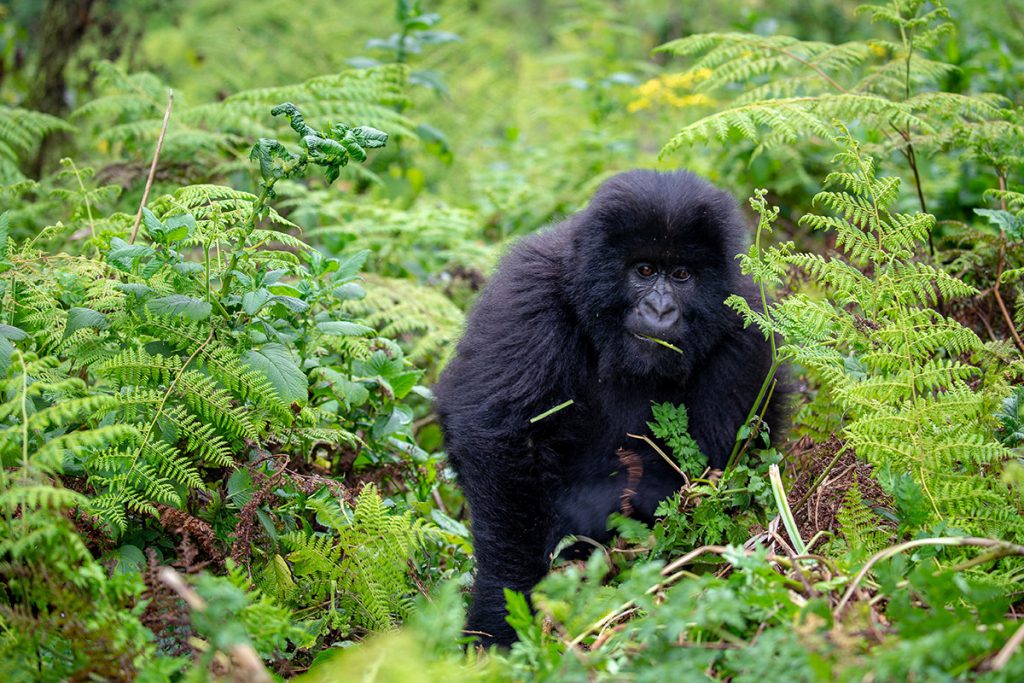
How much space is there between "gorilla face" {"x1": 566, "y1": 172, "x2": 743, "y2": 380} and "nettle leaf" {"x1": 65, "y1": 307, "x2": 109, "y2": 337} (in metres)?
1.79

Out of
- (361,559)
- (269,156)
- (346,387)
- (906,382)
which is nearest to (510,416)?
(346,387)

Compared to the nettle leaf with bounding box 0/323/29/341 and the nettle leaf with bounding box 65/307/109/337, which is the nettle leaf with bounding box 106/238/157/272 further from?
the nettle leaf with bounding box 0/323/29/341

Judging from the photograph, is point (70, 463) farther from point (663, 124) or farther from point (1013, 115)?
point (663, 124)

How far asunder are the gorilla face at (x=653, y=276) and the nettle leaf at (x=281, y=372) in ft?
4.16

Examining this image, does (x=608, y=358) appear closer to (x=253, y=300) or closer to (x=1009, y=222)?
(x=253, y=300)

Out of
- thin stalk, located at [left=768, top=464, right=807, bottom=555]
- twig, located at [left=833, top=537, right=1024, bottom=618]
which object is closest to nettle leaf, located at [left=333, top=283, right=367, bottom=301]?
thin stalk, located at [left=768, top=464, right=807, bottom=555]

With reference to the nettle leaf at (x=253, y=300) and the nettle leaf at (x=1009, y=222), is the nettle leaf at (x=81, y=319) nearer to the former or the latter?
the nettle leaf at (x=253, y=300)

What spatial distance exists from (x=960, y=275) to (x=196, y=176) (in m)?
3.98

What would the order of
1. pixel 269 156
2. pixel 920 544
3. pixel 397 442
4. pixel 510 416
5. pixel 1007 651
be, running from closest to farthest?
pixel 1007 651 → pixel 920 544 → pixel 269 156 → pixel 510 416 → pixel 397 442

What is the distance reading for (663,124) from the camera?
802 cm

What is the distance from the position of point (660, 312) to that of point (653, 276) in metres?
0.18

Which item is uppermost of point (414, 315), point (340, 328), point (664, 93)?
point (664, 93)

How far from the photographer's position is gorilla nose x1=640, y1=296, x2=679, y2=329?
147 inches

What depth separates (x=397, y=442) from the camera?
3.89 meters
